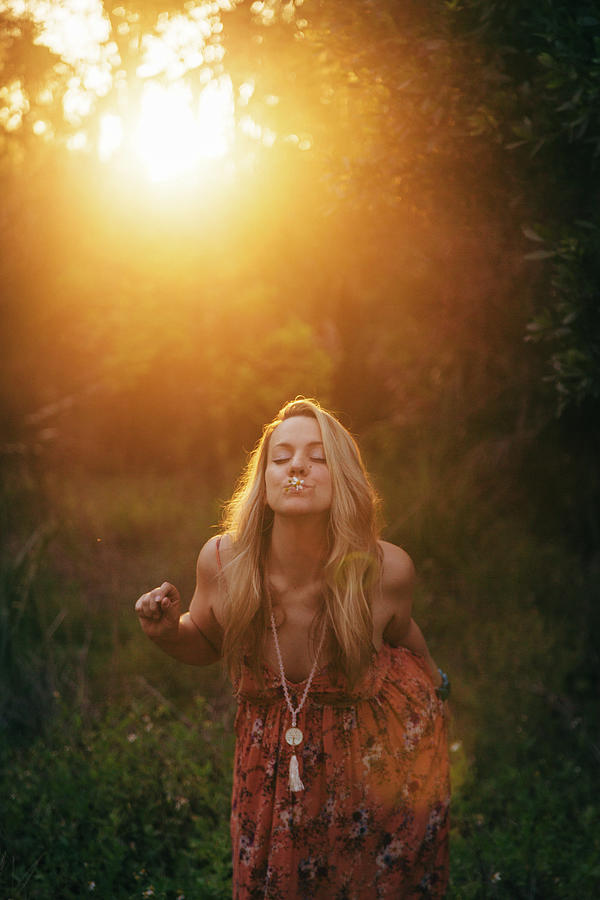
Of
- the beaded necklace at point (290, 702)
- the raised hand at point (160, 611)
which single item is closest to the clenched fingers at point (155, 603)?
the raised hand at point (160, 611)

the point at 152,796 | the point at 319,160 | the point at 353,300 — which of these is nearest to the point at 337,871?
the point at 152,796

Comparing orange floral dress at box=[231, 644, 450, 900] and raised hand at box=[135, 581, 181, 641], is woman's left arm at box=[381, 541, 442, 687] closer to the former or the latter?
orange floral dress at box=[231, 644, 450, 900]

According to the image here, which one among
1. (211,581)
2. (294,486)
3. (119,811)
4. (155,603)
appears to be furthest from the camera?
(119,811)

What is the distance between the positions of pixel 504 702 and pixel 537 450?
1750 millimetres

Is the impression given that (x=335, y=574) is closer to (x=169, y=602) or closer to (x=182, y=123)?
(x=169, y=602)

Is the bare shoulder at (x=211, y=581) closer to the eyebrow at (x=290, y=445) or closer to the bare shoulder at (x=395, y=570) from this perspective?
the eyebrow at (x=290, y=445)

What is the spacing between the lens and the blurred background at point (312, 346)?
148 inches

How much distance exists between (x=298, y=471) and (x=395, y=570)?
0.46 m

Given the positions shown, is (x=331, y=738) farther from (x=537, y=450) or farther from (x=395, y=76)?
(x=537, y=450)

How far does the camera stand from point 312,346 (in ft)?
28.0

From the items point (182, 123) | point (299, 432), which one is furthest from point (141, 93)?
point (299, 432)

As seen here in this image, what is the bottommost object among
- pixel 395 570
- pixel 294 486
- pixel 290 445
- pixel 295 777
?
pixel 295 777

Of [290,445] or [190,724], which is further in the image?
[190,724]

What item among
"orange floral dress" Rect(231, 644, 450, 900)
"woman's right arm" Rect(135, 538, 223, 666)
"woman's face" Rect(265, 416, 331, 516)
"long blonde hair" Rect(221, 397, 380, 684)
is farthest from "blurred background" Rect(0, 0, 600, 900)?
"woman's face" Rect(265, 416, 331, 516)
